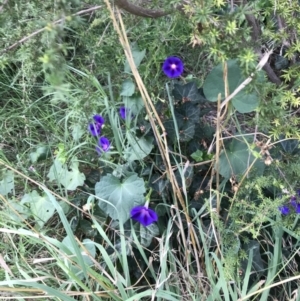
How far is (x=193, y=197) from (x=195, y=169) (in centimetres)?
8

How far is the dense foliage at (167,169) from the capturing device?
1.09 m

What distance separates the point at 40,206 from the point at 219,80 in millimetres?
650

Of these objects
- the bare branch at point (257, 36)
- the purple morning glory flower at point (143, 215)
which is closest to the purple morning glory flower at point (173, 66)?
the bare branch at point (257, 36)

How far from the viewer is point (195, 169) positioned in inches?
53.4

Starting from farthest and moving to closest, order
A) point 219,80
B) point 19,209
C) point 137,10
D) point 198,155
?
point 19,209 → point 198,155 → point 219,80 → point 137,10

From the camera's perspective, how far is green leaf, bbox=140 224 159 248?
126 cm

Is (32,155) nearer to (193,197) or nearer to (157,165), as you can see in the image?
(157,165)

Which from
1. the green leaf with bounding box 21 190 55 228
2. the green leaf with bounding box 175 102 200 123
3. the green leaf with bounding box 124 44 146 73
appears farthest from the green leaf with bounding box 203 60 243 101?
the green leaf with bounding box 21 190 55 228

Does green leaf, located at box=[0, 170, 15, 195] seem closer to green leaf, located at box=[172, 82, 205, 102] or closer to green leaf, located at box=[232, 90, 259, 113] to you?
green leaf, located at box=[172, 82, 205, 102]

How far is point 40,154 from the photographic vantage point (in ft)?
4.95

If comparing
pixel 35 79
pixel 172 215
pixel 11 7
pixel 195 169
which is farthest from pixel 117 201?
pixel 35 79

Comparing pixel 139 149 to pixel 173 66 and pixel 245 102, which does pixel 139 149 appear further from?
pixel 245 102

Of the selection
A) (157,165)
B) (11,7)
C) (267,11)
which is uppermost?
(11,7)

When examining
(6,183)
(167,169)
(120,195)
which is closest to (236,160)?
(167,169)
